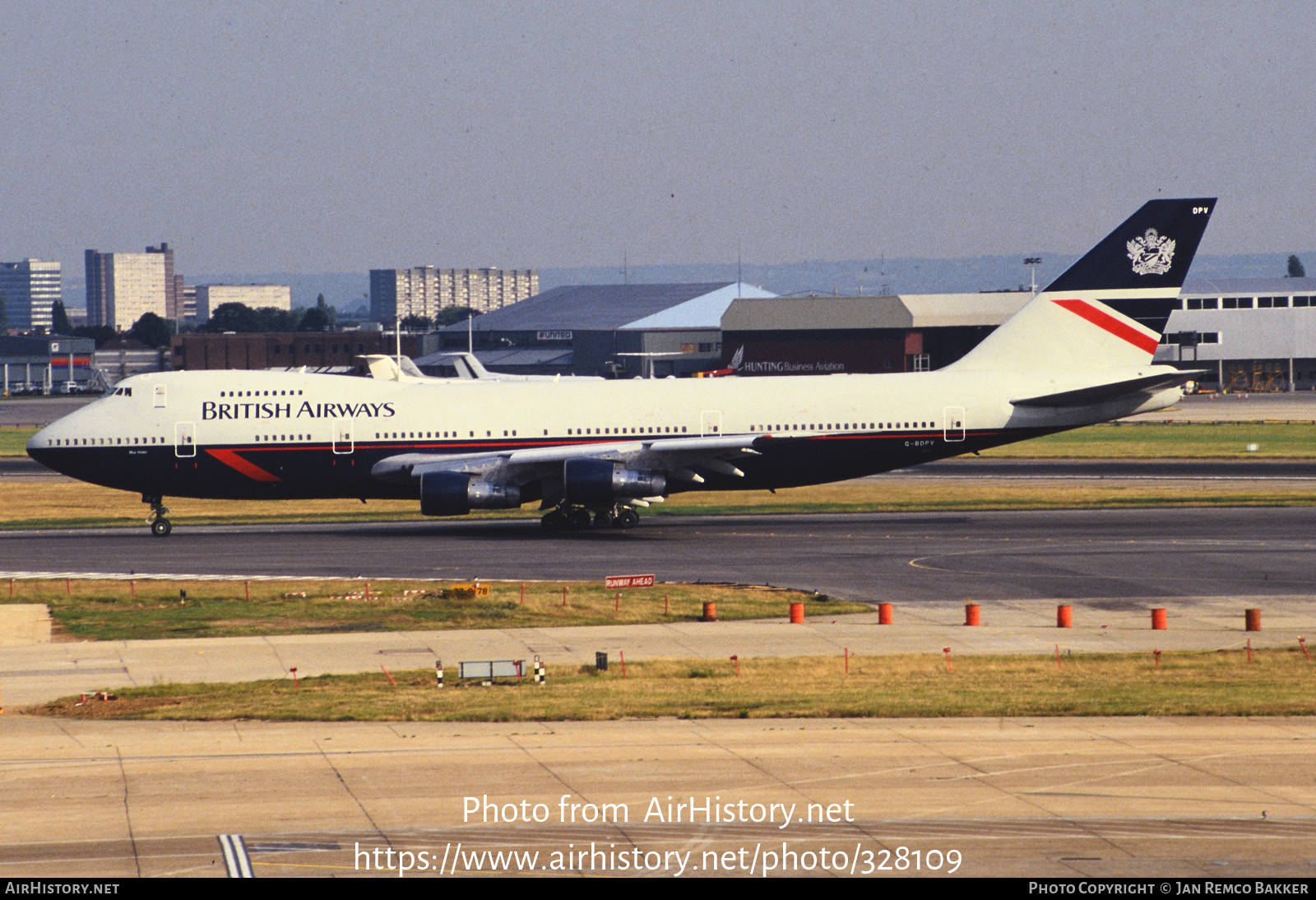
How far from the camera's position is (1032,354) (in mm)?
48281

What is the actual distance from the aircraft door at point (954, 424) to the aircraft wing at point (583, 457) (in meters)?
6.34

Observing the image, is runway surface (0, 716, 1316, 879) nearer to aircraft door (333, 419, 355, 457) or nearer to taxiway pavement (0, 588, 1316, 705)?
taxiway pavement (0, 588, 1316, 705)

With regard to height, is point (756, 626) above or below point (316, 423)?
below

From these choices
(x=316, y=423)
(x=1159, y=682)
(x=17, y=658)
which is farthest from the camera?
(x=316, y=423)

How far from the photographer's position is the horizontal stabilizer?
4512 centimetres

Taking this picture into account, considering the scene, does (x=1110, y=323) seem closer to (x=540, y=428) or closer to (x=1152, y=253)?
(x=1152, y=253)

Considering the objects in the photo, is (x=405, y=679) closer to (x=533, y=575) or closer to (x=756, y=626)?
(x=756, y=626)

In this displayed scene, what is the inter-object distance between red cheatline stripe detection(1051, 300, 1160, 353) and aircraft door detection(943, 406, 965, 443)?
5.81 metres

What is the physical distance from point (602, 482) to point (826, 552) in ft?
26.0

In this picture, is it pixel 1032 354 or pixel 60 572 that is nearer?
pixel 60 572

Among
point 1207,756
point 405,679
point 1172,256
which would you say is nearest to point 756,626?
point 405,679

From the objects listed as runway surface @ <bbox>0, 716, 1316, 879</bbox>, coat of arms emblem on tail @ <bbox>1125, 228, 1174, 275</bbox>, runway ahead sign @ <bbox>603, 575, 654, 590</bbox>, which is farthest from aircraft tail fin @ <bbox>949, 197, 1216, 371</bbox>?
runway surface @ <bbox>0, 716, 1316, 879</bbox>

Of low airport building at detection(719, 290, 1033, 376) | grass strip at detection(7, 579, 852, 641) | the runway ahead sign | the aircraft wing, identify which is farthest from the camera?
low airport building at detection(719, 290, 1033, 376)

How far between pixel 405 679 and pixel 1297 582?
2250cm
